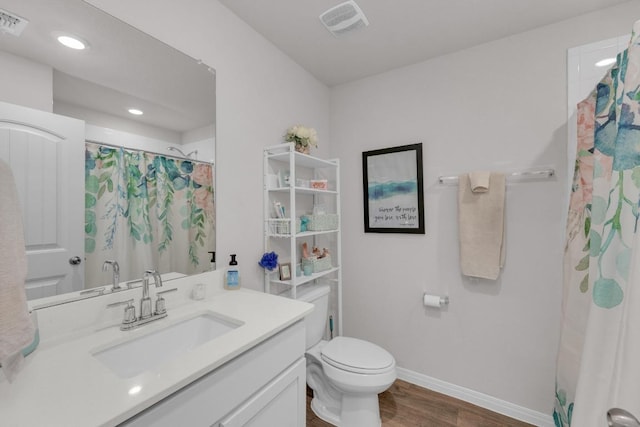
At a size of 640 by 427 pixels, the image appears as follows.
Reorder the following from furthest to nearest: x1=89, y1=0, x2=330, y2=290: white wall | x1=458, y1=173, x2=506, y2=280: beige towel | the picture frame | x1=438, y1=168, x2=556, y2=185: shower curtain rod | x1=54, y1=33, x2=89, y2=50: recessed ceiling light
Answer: the picture frame
x1=458, y1=173, x2=506, y2=280: beige towel
x1=438, y1=168, x2=556, y2=185: shower curtain rod
x1=89, y1=0, x2=330, y2=290: white wall
x1=54, y1=33, x2=89, y2=50: recessed ceiling light

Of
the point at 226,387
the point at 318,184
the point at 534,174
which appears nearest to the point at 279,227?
the point at 318,184

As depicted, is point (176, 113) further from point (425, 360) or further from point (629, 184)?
point (425, 360)

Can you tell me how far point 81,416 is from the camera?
0.56 metres

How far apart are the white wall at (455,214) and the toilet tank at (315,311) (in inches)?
19.2

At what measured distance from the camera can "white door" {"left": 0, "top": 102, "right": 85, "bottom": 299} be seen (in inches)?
33.9

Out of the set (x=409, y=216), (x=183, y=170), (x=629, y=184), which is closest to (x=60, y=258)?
(x=183, y=170)

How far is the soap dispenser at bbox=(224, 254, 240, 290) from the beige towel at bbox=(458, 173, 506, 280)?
4.78ft

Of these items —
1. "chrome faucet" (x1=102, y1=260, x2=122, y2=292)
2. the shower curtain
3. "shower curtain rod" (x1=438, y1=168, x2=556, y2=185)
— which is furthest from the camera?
"shower curtain rod" (x1=438, y1=168, x2=556, y2=185)

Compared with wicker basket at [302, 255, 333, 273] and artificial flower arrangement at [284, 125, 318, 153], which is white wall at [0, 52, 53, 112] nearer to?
artificial flower arrangement at [284, 125, 318, 153]

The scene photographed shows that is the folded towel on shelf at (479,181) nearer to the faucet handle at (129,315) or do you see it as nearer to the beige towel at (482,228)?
the beige towel at (482,228)

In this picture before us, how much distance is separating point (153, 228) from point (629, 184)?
1627 millimetres

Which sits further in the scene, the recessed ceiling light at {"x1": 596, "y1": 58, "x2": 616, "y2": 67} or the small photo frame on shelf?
the small photo frame on shelf

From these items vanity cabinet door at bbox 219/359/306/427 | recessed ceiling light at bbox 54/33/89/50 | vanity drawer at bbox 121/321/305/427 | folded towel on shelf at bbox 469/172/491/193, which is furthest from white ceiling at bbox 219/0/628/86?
vanity cabinet door at bbox 219/359/306/427

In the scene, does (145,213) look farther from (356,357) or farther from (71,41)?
(356,357)
